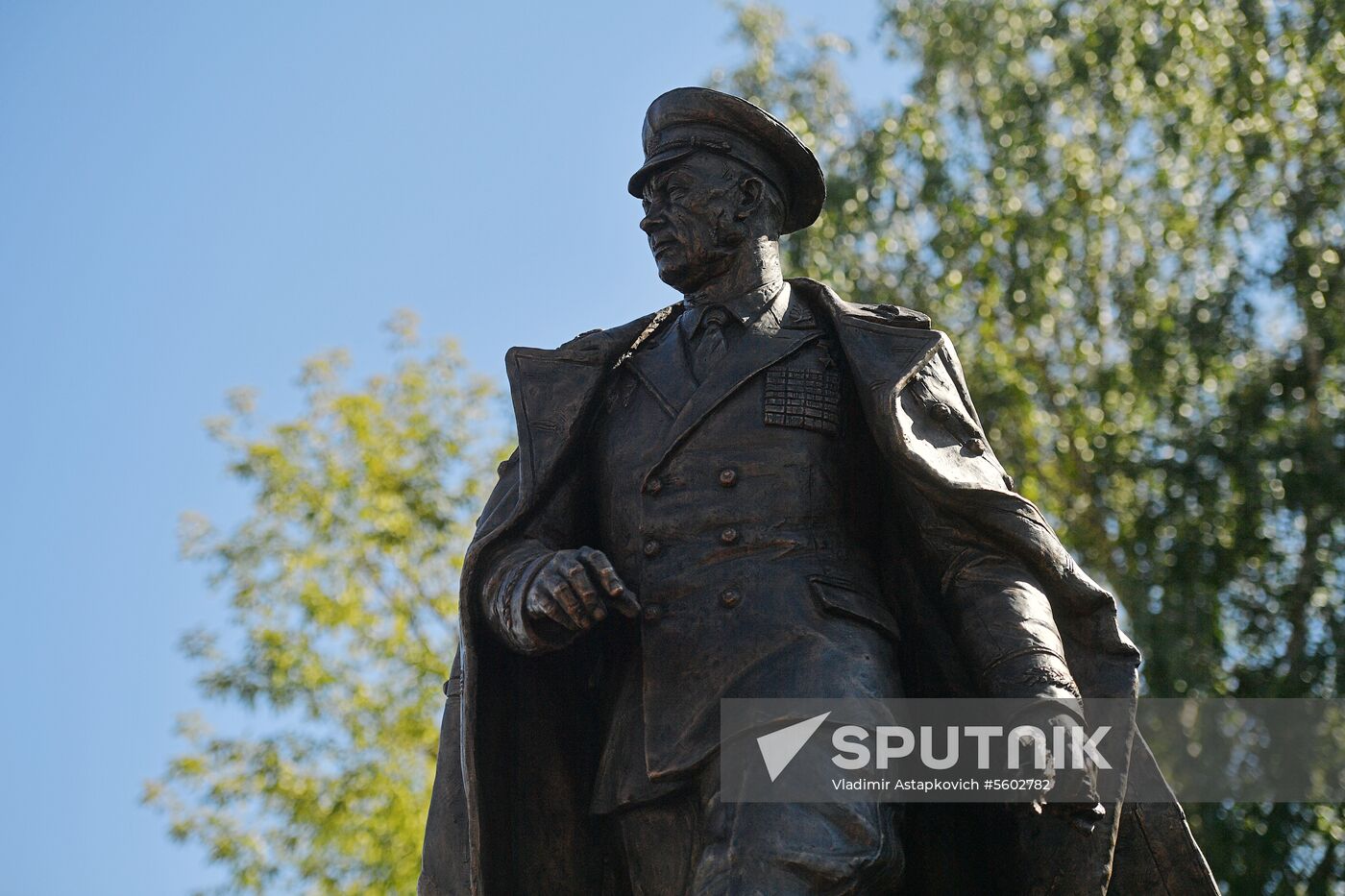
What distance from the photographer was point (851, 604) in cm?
442

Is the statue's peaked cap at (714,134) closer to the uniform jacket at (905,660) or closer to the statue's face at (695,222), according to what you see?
the statue's face at (695,222)

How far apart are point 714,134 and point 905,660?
4.80ft

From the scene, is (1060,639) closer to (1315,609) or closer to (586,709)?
(586,709)

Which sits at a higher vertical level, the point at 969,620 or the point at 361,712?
the point at 969,620

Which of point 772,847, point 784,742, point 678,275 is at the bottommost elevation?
point 772,847

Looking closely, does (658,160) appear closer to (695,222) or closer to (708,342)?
(695,222)

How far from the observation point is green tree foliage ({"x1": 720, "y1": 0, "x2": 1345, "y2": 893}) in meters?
12.8

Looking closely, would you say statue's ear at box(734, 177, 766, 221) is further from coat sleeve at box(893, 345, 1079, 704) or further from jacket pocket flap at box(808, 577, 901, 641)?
jacket pocket flap at box(808, 577, 901, 641)

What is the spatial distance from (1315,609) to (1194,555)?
0.89 m

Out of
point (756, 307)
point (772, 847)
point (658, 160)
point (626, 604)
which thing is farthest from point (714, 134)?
point (772, 847)

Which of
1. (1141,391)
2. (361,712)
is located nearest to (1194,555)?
(1141,391)

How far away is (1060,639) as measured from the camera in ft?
14.6

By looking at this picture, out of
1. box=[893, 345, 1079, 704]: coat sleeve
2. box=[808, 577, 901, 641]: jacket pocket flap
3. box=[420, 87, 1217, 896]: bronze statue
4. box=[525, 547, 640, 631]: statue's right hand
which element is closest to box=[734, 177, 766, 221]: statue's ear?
box=[420, 87, 1217, 896]: bronze statue

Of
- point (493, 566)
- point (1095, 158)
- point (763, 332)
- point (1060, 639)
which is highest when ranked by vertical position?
point (1095, 158)
